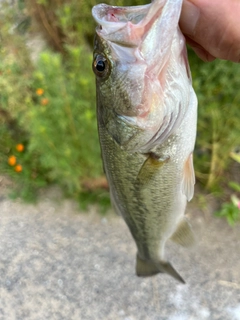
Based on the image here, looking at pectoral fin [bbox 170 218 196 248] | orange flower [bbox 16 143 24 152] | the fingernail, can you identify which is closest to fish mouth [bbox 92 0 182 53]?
the fingernail

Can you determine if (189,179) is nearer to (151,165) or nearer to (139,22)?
(151,165)

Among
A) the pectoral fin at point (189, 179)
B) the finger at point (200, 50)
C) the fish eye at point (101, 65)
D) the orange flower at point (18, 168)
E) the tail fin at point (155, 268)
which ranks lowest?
the orange flower at point (18, 168)

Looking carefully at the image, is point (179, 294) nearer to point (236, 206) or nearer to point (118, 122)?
point (236, 206)

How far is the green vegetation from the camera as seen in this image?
6.53ft

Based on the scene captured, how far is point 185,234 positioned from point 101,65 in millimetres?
1009

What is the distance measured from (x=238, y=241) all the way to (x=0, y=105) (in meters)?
2.22

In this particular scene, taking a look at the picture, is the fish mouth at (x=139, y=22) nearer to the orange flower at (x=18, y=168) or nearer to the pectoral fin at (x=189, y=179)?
the pectoral fin at (x=189, y=179)

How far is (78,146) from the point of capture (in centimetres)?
224

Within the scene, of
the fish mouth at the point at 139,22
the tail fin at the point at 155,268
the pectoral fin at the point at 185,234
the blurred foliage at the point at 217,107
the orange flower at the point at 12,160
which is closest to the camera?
the fish mouth at the point at 139,22

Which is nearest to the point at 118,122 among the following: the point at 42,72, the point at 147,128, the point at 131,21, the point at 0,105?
the point at 147,128

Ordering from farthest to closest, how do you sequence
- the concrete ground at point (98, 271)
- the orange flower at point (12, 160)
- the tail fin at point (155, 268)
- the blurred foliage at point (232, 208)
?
the orange flower at point (12, 160)
the blurred foliage at point (232, 208)
the concrete ground at point (98, 271)
the tail fin at point (155, 268)

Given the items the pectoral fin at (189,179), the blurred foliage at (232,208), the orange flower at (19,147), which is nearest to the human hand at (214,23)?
the pectoral fin at (189,179)

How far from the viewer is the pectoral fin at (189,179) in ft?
4.05

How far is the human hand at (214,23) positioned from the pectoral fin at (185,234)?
85 cm
